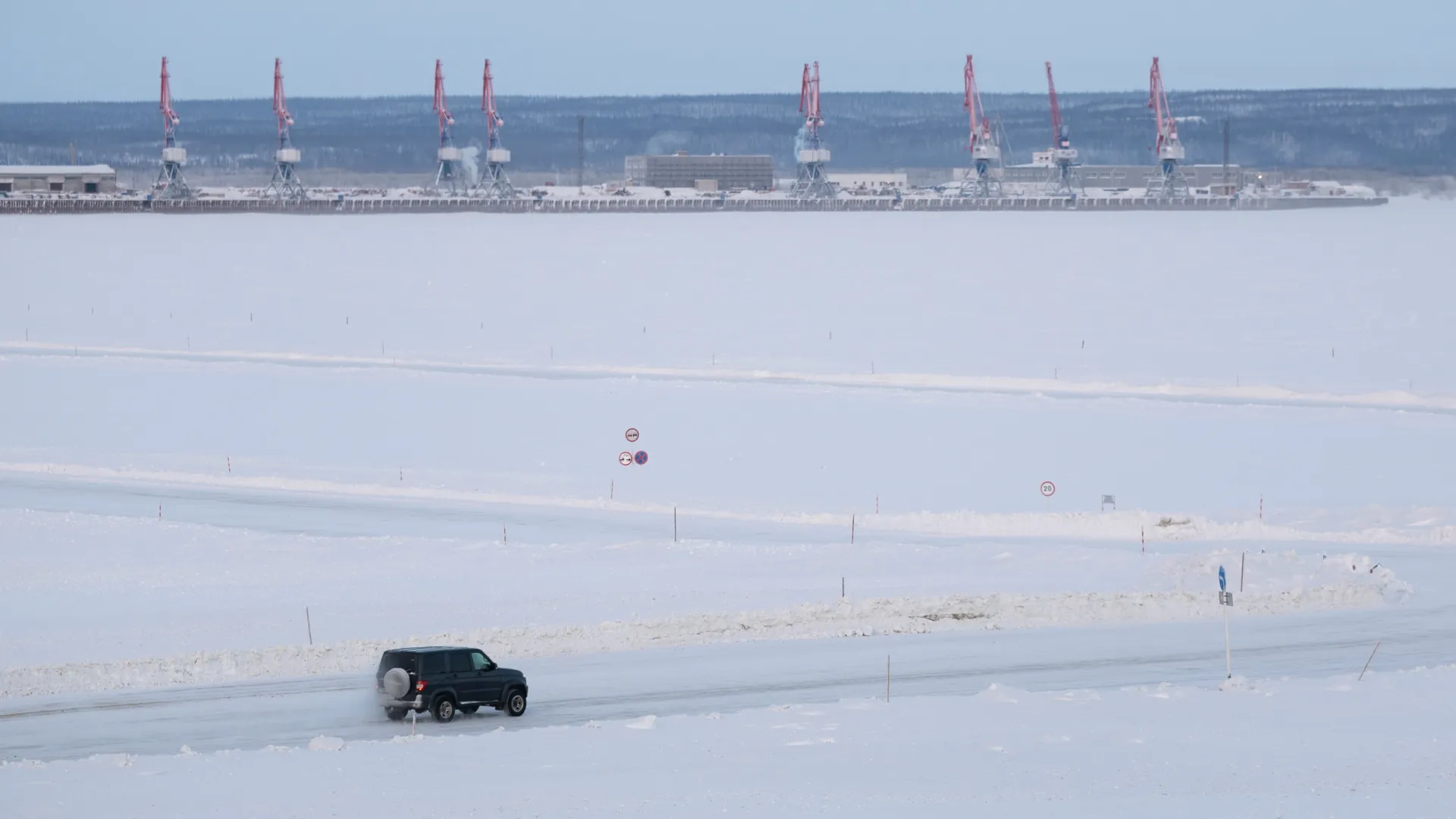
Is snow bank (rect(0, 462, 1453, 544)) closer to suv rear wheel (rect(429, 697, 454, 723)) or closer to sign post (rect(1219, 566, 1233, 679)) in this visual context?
sign post (rect(1219, 566, 1233, 679))

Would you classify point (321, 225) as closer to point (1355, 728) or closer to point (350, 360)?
point (350, 360)

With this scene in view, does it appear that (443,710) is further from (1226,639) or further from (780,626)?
(1226,639)

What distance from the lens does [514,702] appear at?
1952 cm

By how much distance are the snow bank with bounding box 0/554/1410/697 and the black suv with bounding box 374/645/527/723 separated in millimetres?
2555

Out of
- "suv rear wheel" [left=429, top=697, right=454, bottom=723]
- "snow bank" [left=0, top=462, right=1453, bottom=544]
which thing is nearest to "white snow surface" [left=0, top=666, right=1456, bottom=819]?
"suv rear wheel" [left=429, top=697, right=454, bottom=723]

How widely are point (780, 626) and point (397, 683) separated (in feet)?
21.0

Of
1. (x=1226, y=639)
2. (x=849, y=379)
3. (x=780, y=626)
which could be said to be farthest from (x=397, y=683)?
(x=849, y=379)

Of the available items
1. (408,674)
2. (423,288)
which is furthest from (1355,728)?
(423,288)

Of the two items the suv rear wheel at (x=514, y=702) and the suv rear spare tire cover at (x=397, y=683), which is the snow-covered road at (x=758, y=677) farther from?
the suv rear spare tire cover at (x=397, y=683)

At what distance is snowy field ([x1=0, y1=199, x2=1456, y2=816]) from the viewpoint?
57.0ft

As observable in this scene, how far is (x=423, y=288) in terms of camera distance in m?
94.6

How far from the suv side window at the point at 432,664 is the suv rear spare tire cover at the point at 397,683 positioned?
0.59 ft

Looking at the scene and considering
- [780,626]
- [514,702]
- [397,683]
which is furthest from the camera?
[780,626]

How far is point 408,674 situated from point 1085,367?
4205 centimetres
